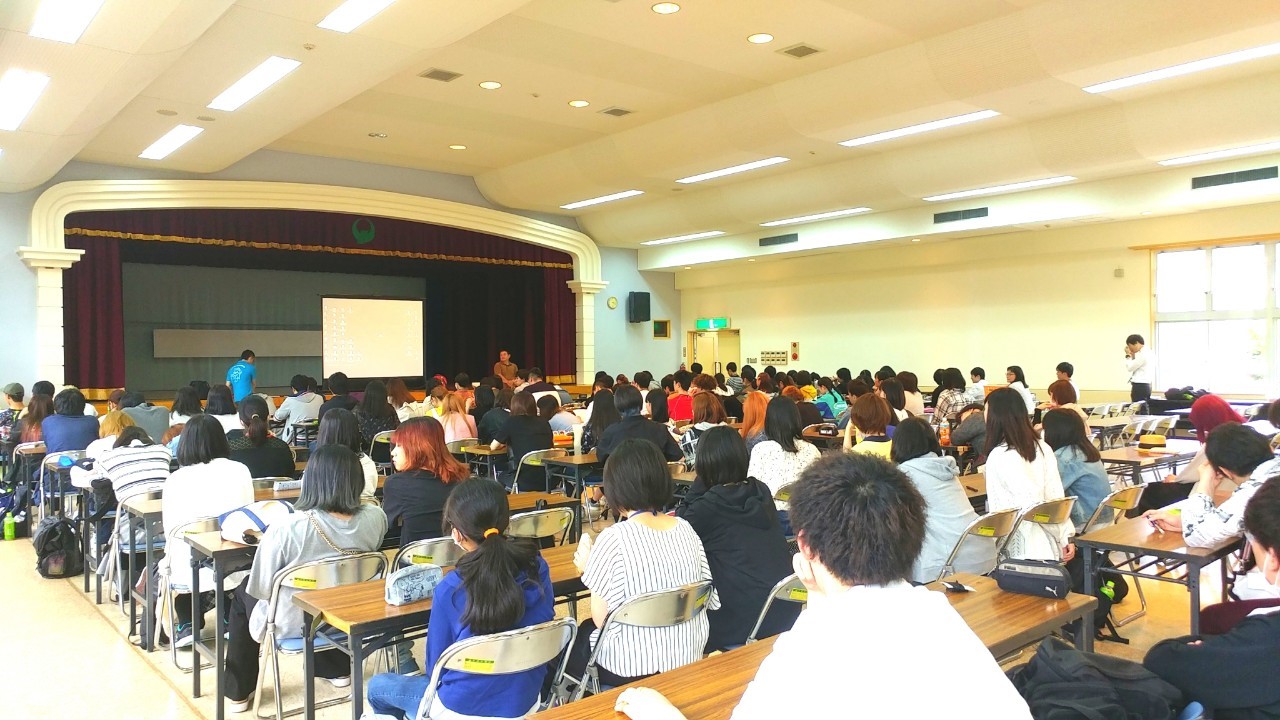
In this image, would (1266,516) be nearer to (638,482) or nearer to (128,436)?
(638,482)

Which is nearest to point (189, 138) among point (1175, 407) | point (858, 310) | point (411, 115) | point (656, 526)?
point (411, 115)

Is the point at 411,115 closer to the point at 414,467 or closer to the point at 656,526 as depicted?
the point at 414,467

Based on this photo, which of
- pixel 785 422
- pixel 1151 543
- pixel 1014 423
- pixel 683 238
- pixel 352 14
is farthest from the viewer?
pixel 683 238

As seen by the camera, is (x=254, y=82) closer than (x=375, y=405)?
Yes

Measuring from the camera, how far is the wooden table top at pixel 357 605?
8.52 ft

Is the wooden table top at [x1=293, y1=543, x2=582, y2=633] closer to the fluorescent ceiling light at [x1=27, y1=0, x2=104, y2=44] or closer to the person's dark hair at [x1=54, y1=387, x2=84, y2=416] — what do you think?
the fluorescent ceiling light at [x1=27, y1=0, x2=104, y2=44]

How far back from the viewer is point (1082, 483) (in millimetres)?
4523

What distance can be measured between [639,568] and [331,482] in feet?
4.63

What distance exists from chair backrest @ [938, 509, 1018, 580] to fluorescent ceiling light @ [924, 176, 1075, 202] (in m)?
7.79

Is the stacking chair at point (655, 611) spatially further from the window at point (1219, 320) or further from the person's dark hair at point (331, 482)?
the window at point (1219, 320)

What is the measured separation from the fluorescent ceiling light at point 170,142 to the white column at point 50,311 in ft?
5.30

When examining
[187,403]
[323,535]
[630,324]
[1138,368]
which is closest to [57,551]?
[187,403]

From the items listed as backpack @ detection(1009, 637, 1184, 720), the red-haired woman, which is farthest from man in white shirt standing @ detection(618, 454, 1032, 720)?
the red-haired woman

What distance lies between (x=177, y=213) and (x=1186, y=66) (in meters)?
11.3
